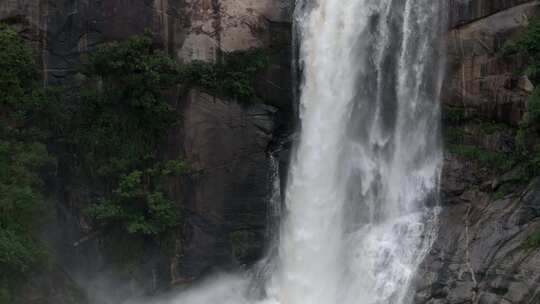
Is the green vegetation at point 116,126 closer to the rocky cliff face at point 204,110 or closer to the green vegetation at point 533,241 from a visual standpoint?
the rocky cliff face at point 204,110

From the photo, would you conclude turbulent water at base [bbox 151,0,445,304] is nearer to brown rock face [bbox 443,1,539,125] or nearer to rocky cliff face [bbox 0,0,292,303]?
brown rock face [bbox 443,1,539,125]

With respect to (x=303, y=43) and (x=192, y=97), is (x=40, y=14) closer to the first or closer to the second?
(x=192, y=97)

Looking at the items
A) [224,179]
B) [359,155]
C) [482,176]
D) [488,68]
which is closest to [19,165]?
[224,179]

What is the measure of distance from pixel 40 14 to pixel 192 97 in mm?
4809

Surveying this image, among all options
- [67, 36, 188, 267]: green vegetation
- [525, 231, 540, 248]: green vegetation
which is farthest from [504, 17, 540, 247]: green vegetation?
[67, 36, 188, 267]: green vegetation

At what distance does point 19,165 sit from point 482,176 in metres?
11.7

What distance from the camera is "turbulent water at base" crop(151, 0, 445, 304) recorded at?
19.2 meters

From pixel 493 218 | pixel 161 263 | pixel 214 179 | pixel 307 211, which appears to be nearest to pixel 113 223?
pixel 161 263

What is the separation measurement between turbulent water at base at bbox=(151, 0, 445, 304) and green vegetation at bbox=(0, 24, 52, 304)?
554cm

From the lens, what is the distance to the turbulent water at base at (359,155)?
19.2 metres

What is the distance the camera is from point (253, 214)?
2159 cm

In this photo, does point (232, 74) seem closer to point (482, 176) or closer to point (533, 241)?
point (482, 176)

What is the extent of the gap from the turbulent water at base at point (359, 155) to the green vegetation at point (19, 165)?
5536 mm

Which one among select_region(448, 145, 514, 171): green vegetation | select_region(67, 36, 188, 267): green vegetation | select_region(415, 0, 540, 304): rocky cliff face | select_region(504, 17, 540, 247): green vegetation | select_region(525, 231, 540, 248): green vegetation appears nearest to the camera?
select_region(525, 231, 540, 248): green vegetation
